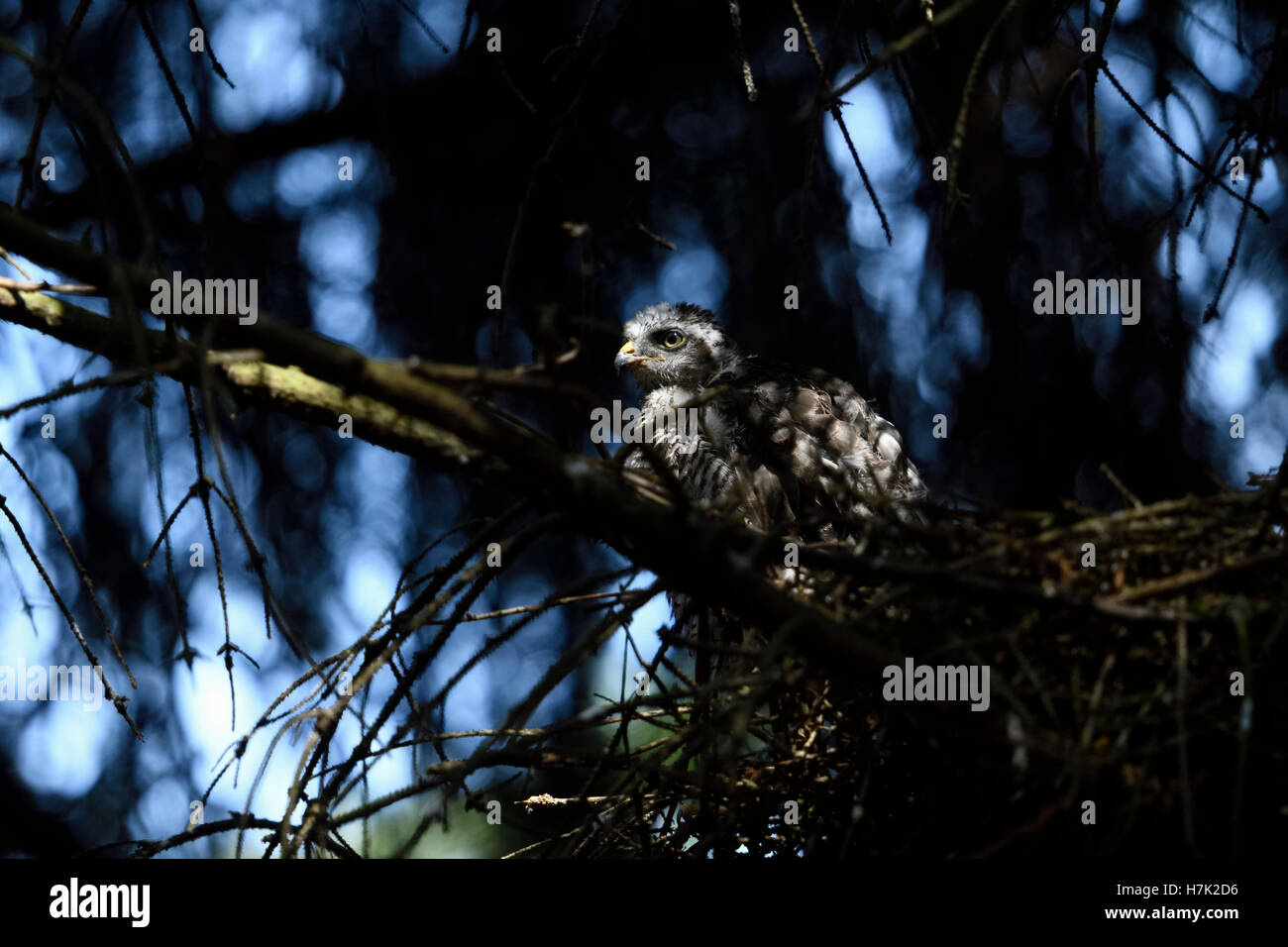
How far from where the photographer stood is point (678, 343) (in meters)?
5.12

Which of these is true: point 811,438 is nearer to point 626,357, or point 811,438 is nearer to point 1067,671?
point 626,357

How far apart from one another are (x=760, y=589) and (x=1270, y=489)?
101cm

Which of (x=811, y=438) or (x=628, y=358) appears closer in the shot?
(x=811, y=438)

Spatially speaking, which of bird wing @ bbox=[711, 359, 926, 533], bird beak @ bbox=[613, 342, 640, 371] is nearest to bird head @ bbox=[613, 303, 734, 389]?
bird beak @ bbox=[613, 342, 640, 371]

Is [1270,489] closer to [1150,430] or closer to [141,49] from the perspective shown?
[1150,430]

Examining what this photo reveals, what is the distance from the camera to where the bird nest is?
1.78m

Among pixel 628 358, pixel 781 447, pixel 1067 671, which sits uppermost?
pixel 628 358

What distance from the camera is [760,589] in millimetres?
1772

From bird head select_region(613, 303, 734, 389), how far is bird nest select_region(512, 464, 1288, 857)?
2.93m

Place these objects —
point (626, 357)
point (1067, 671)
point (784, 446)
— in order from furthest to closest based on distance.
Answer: point (626, 357)
point (784, 446)
point (1067, 671)

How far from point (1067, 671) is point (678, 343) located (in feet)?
11.2

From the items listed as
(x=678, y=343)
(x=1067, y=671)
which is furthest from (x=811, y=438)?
(x=1067, y=671)

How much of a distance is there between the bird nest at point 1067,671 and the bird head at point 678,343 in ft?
9.60

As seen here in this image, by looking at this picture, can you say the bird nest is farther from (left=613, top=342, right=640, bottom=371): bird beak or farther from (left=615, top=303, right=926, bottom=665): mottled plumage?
(left=613, top=342, right=640, bottom=371): bird beak
